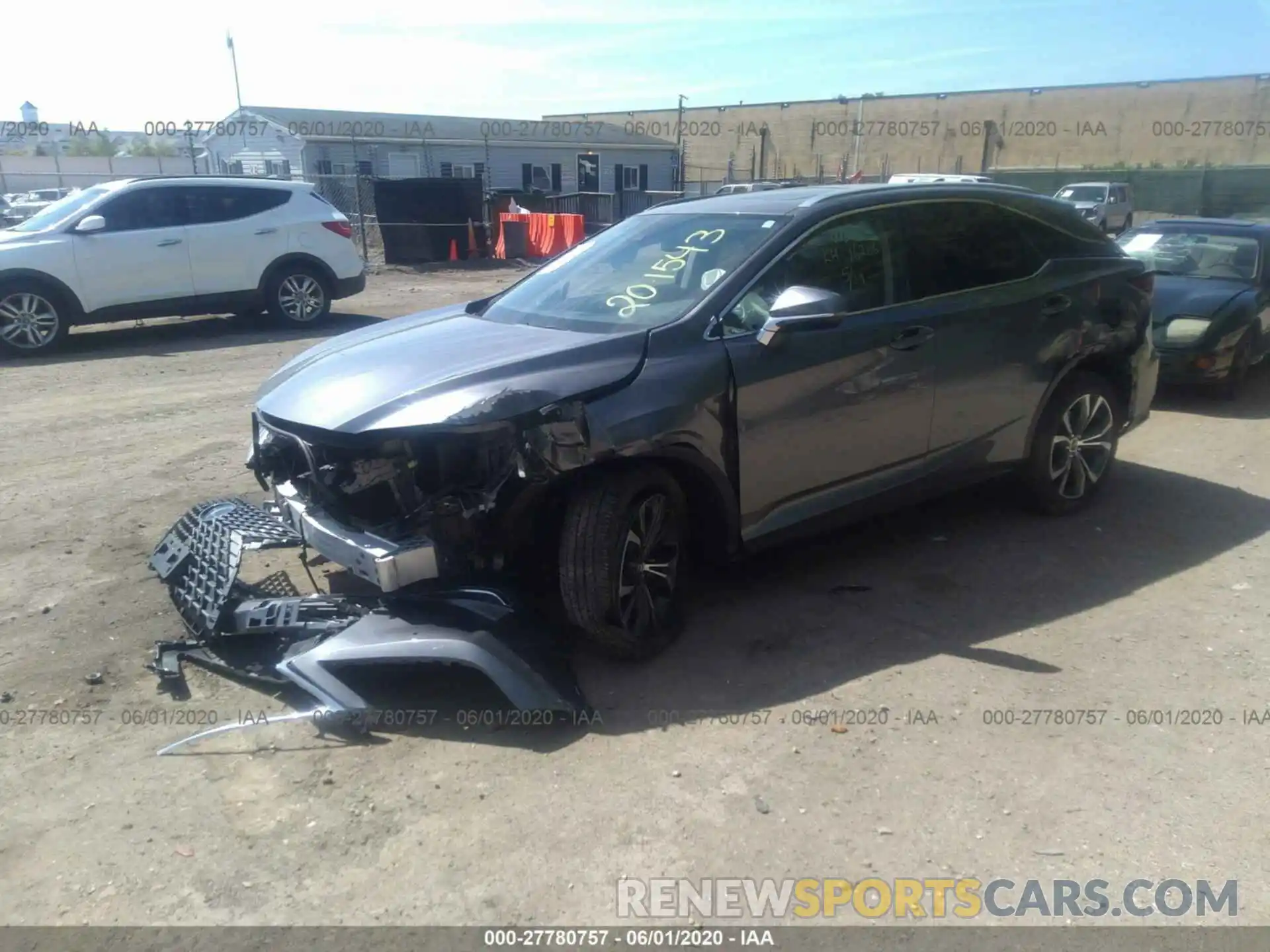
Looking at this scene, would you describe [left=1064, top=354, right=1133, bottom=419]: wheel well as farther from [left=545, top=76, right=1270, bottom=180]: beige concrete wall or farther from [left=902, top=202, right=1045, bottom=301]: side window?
[left=545, top=76, right=1270, bottom=180]: beige concrete wall

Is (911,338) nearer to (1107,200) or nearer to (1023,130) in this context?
(1107,200)

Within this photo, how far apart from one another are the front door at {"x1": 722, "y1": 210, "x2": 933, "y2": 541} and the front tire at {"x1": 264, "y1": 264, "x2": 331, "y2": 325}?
957 cm

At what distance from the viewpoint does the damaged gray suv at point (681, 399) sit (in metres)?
3.68

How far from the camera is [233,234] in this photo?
11.9m

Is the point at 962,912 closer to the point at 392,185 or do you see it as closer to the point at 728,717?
the point at 728,717

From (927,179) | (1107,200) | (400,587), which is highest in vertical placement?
(927,179)

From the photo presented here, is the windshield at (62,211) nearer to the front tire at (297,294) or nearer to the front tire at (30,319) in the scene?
the front tire at (30,319)

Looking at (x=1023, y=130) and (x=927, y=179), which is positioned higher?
(x=1023, y=130)

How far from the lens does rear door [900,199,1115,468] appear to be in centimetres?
480

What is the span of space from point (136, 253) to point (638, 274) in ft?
29.0

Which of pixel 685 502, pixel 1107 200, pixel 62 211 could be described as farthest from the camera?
pixel 1107 200

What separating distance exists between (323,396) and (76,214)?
29.8 feet

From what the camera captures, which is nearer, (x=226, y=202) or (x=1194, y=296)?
(x=1194, y=296)

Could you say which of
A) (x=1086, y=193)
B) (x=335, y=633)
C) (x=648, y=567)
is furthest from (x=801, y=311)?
(x=1086, y=193)
